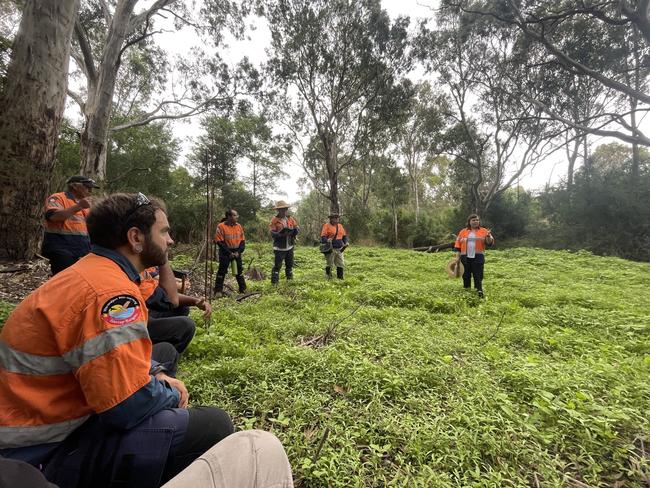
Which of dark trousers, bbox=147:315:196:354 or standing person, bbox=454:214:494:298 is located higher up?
standing person, bbox=454:214:494:298

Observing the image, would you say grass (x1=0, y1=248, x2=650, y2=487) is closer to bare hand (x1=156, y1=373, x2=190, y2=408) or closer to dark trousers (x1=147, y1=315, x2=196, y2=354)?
dark trousers (x1=147, y1=315, x2=196, y2=354)

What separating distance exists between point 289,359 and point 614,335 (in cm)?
453

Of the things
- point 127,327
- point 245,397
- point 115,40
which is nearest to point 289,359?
point 245,397

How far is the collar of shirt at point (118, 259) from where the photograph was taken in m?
1.42

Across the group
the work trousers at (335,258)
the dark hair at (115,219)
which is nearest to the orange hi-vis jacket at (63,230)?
the dark hair at (115,219)

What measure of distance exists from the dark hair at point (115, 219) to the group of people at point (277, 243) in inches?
197

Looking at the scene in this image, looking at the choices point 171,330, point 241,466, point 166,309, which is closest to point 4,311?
point 166,309

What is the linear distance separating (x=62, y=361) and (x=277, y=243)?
20.9ft

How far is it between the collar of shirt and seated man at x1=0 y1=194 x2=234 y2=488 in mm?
112

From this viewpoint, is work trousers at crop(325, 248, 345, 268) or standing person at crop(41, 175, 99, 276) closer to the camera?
standing person at crop(41, 175, 99, 276)

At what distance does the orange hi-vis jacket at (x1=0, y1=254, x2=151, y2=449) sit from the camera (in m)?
1.11

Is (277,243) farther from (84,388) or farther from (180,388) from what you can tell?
(84,388)

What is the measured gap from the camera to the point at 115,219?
1.48 metres

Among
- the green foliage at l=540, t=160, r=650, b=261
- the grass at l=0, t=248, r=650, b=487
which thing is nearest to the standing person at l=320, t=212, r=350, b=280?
the grass at l=0, t=248, r=650, b=487
